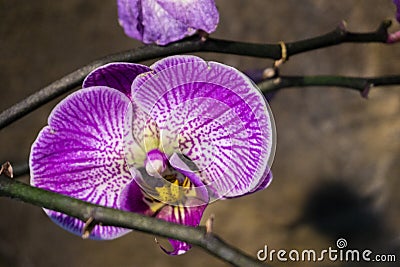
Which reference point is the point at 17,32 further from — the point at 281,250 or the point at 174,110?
the point at 174,110

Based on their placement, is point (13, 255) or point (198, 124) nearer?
point (198, 124)

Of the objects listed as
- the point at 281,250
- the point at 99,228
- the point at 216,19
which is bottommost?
the point at 99,228

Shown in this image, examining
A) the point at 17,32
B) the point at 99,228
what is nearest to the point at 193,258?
the point at 17,32
